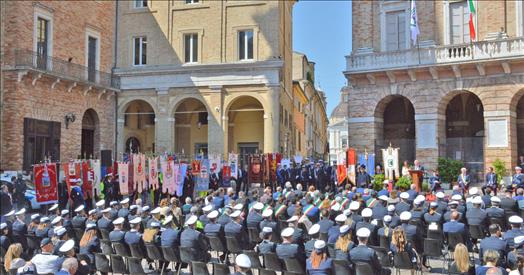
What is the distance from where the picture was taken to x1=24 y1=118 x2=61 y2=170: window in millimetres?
27234

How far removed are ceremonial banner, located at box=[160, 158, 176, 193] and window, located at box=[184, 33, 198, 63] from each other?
12.8m

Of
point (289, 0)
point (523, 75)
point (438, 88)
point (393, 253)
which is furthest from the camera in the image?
point (289, 0)

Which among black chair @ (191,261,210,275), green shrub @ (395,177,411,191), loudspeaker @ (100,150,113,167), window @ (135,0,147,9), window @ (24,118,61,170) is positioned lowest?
black chair @ (191,261,210,275)

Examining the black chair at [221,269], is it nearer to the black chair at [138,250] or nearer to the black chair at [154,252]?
the black chair at [154,252]

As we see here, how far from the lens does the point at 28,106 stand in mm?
27359

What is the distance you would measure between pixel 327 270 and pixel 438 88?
799 inches

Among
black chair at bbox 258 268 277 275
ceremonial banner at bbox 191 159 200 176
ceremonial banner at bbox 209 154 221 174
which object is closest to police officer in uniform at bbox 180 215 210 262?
black chair at bbox 258 268 277 275

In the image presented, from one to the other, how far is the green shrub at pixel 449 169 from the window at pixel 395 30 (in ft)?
21.2

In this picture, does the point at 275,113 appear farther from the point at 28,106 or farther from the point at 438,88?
the point at 28,106

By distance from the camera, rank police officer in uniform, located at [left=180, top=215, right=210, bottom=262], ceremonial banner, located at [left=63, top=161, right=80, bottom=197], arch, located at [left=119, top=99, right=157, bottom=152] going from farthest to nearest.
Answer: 1. arch, located at [left=119, top=99, right=157, bottom=152]
2. ceremonial banner, located at [left=63, top=161, right=80, bottom=197]
3. police officer in uniform, located at [left=180, top=215, right=210, bottom=262]

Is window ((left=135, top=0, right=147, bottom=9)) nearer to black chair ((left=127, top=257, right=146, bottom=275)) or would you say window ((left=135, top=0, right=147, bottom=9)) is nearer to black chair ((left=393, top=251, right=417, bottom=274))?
black chair ((left=127, top=257, right=146, bottom=275))

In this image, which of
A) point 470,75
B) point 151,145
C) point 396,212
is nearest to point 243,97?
point 151,145

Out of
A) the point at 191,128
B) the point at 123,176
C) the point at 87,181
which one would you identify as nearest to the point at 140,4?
the point at 191,128

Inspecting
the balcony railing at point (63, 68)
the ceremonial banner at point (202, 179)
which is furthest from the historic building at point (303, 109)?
the ceremonial banner at point (202, 179)
